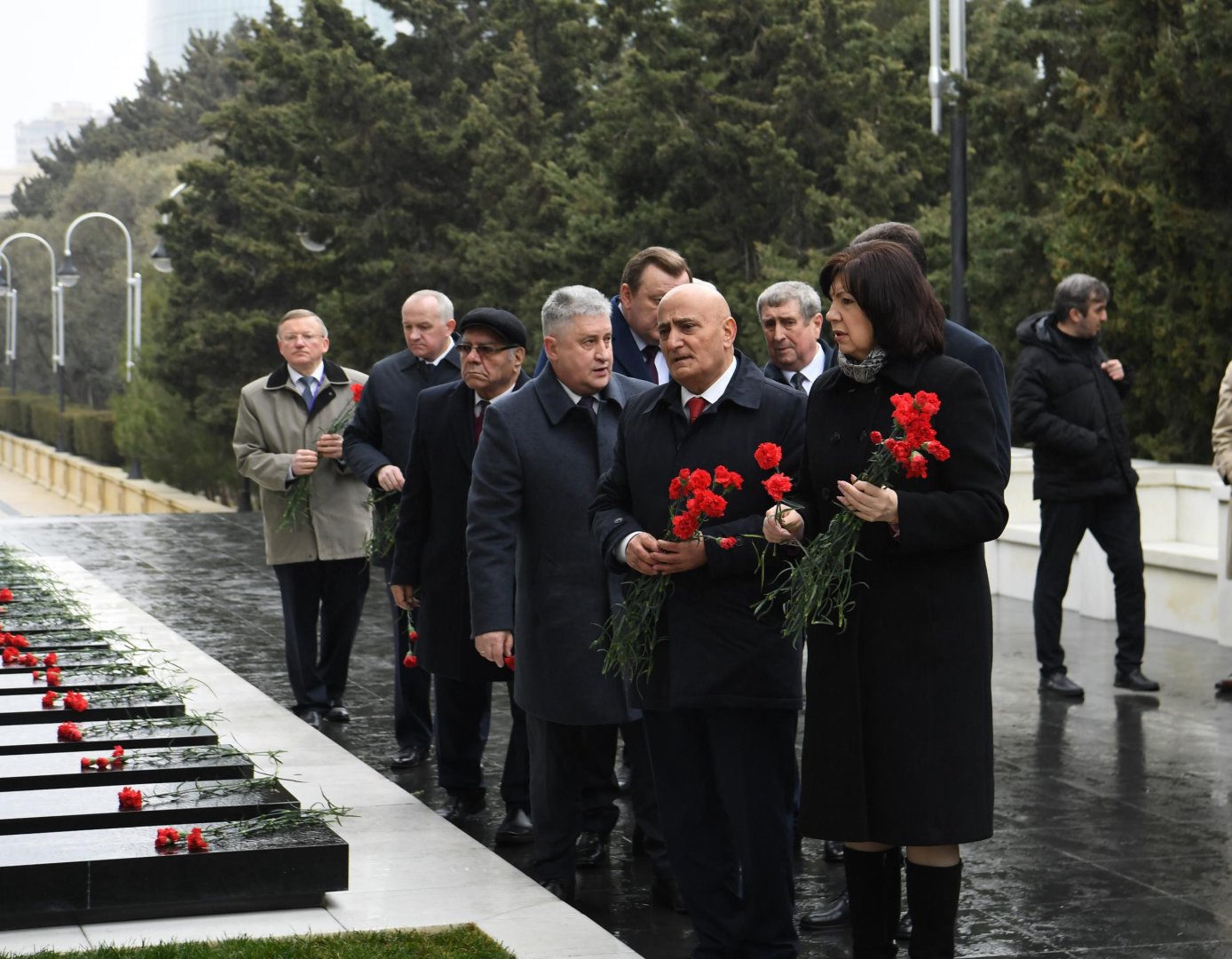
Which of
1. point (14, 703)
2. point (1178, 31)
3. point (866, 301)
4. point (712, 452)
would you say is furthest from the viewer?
point (1178, 31)

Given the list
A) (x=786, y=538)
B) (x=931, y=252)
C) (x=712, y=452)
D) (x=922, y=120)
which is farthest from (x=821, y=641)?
(x=922, y=120)

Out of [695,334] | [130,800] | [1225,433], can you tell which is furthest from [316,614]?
[695,334]

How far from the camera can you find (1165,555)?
12.1 m

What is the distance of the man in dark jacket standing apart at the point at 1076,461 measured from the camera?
973 cm

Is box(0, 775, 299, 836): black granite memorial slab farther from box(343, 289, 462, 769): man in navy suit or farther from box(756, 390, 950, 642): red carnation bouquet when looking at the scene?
box(756, 390, 950, 642): red carnation bouquet

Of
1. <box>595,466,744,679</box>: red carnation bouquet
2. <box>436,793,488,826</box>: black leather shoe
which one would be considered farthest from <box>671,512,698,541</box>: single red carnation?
<box>436,793,488,826</box>: black leather shoe

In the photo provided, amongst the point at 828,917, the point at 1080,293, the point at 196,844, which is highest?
the point at 1080,293

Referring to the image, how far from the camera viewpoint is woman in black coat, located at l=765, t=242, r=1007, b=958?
4.37 meters

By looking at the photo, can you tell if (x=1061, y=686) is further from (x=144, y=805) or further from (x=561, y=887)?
(x=144, y=805)

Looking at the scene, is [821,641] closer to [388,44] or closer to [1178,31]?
[1178,31]

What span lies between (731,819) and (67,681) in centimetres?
445

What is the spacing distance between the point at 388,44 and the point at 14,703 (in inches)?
1307

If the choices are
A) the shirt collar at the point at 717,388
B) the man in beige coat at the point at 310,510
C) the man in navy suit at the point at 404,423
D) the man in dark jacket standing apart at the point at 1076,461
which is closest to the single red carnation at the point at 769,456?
the shirt collar at the point at 717,388

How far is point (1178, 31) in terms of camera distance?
53.2 feet
